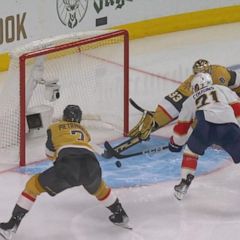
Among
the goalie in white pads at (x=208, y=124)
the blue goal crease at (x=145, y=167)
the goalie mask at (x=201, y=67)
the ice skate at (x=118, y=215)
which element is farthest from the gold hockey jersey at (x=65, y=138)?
the goalie mask at (x=201, y=67)

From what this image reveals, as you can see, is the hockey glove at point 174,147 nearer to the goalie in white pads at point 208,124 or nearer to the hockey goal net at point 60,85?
the goalie in white pads at point 208,124

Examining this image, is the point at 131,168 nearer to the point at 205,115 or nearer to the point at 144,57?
the point at 205,115

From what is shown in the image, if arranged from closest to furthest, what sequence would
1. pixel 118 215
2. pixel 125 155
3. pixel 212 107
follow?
pixel 118 215 → pixel 212 107 → pixel 125 155

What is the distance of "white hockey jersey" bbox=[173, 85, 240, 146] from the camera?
460 cm

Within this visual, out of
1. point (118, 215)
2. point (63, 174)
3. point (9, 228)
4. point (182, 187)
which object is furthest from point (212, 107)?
point (9, 228)

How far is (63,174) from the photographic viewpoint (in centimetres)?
411

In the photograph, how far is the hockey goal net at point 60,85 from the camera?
17.3 feet

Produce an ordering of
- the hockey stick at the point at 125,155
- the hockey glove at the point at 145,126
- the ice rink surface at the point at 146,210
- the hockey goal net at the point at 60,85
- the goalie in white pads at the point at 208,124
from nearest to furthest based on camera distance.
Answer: the ice rink surface at the point at 146,210, the goalie in white pads at the point at 208,124, the hockey goal net at the point at 60,85, the hockey stick at the point at 125,155, the hockey glove at the point at 145,126

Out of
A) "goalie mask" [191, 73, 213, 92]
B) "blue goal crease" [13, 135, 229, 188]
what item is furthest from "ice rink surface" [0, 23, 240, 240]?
"goalie mask" [191, 73, 213, 92]

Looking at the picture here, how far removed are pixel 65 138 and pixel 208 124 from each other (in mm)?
851

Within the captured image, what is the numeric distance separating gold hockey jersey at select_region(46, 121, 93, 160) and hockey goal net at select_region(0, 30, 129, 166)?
99cm

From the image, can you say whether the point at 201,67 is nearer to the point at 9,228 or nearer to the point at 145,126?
the point at 145,126

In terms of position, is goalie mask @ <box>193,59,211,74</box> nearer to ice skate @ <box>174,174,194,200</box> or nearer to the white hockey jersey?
the white hockey jersey

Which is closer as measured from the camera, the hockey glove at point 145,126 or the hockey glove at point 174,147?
the hockey glove at point 174,147
